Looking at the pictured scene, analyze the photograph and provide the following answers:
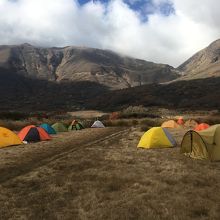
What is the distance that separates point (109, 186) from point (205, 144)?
7078mm

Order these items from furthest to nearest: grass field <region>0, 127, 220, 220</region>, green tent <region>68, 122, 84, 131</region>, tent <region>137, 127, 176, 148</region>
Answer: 1. green tent <region>68, 122, 84, 131</region>
2. tent <region>137, 127, 176, 148</region>
3. grass field <region>0, 127, 220, 220</region>

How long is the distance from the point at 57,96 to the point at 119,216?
192 m

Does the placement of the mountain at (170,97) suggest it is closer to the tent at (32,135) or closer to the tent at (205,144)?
the tent at (32,135)

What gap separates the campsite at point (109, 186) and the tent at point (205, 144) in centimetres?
41

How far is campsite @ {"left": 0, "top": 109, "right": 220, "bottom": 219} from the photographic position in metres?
9.98

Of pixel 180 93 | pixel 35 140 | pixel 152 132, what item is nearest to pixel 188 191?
pixel 152 132

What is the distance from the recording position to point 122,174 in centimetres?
1473

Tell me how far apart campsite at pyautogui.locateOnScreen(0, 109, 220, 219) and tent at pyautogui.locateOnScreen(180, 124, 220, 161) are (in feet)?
1.33

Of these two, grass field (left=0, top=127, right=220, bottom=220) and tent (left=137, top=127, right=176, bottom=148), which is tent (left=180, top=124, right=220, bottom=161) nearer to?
grass field (left=0, top=127, right=220, bottom=220)

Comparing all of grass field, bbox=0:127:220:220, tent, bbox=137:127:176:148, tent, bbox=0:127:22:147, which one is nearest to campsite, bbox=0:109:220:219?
grass field, bbox=0:127:220:220

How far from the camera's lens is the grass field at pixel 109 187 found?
995cm

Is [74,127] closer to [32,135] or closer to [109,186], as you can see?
[32,135]

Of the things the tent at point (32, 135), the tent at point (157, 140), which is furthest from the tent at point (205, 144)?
the tent at point (32, 135)

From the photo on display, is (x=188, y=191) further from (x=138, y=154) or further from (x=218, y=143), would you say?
(x=138, y=154)
